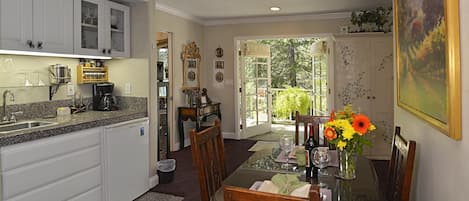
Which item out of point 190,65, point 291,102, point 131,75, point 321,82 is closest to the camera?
point 131,75

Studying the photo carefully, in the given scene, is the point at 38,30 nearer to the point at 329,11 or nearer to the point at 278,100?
the point at 329,11

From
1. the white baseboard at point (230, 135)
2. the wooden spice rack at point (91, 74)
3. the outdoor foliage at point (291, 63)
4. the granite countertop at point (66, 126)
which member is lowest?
the white baseboard at point (230, 135)

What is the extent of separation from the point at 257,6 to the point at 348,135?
3.99 meters

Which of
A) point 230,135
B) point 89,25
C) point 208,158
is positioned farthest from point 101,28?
point 230,135

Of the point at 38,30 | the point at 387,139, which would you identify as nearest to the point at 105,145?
the point at 38,30

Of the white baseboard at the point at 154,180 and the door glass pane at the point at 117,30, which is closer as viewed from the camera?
the door glass pane at the point at 117,30

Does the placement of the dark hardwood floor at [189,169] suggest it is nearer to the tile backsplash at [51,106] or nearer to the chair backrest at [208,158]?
the tile backsplash at [51,106]

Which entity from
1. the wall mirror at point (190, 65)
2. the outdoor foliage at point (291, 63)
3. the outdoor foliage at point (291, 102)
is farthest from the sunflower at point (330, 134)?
the outdoor foliage at point (291, 63)

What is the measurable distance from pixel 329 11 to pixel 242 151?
9.26 feet

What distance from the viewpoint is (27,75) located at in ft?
9.86

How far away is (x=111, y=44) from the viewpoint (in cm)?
→ 357

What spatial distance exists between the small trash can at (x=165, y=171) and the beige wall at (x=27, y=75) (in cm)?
134

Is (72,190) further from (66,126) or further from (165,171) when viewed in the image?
(165,171)

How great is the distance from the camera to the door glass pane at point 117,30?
11.8 ft
